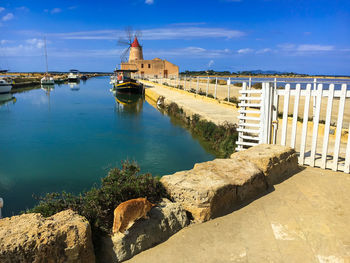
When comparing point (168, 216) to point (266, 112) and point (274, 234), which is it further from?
point (266, 112)

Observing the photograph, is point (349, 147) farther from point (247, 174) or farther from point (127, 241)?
point (127, 241)

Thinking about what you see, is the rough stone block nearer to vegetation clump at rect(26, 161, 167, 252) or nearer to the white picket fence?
vegetation clump at rect(26, 161, 167, 252)

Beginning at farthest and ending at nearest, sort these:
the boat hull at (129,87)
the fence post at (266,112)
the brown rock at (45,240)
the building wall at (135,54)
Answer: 1. the building wall at (135,54)
2. the boat hull at (129,87)
3. the fence post at (266,112)
4. the brown rock at (45,240)

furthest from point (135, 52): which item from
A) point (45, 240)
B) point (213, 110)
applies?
point (45, 240)

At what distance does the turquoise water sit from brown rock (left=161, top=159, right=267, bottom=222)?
119 inches

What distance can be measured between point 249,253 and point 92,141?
32.1 ft

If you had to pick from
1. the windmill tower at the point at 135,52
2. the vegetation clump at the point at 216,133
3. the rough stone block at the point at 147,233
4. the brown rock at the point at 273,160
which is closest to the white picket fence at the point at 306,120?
the brown rock at the point at 273,160

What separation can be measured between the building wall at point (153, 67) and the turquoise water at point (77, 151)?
4124 cm

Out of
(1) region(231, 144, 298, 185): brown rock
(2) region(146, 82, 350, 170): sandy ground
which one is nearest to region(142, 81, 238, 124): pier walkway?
(2) region(146, 82, 350, 170): sandy ground

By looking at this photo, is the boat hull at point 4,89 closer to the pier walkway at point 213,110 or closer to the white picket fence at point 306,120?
the pier walkway at point 213,110

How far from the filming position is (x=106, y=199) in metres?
2.86

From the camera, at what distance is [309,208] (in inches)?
131

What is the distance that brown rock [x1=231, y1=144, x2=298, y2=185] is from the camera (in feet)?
13.0

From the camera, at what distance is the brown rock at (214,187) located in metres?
3.04
